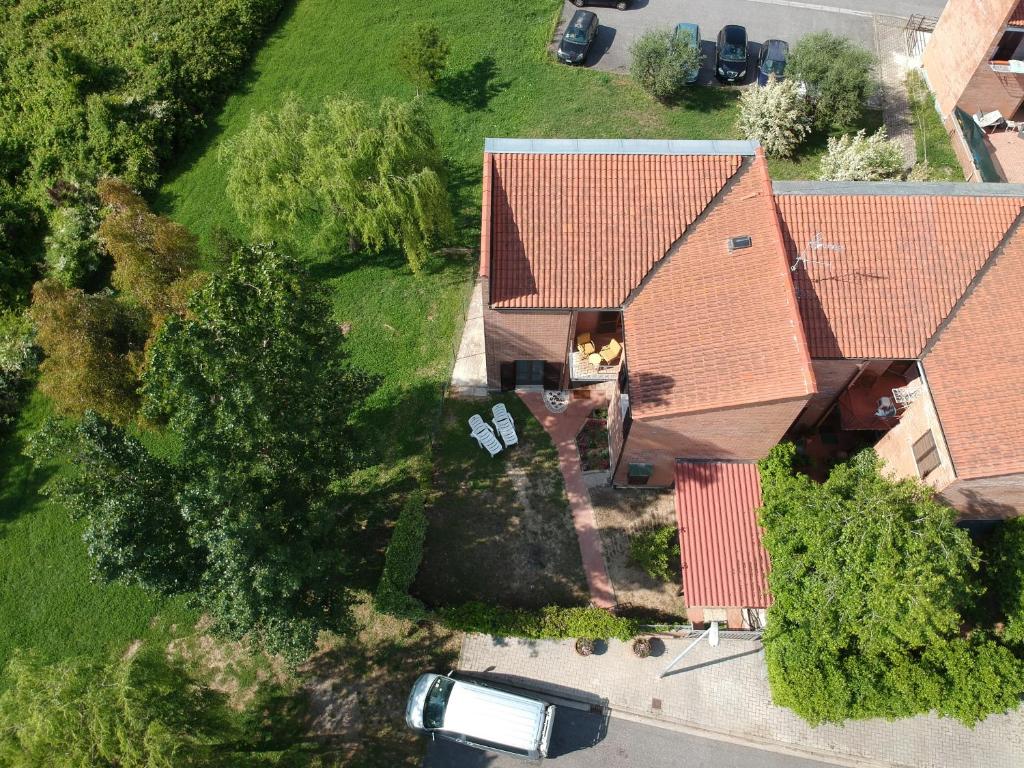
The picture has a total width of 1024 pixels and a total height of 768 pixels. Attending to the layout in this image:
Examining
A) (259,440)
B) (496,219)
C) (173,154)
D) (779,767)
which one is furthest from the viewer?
(173,154)

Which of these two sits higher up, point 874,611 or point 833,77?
point 833,77

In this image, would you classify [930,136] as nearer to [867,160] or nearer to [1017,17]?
[1017,17]

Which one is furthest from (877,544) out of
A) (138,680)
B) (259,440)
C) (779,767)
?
(138,680)

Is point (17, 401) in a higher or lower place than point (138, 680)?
lower

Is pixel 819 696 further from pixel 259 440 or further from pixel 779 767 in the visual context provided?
pixel 259 440

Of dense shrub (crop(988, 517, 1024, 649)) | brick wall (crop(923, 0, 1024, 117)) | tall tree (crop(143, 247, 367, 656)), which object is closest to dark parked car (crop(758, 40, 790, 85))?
brick wall (crop(923, 0, 1024, 117))

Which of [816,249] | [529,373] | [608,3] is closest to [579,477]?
[529,373]

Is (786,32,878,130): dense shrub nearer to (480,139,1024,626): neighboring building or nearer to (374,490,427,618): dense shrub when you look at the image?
(480,139,1024,626): neighboring building
